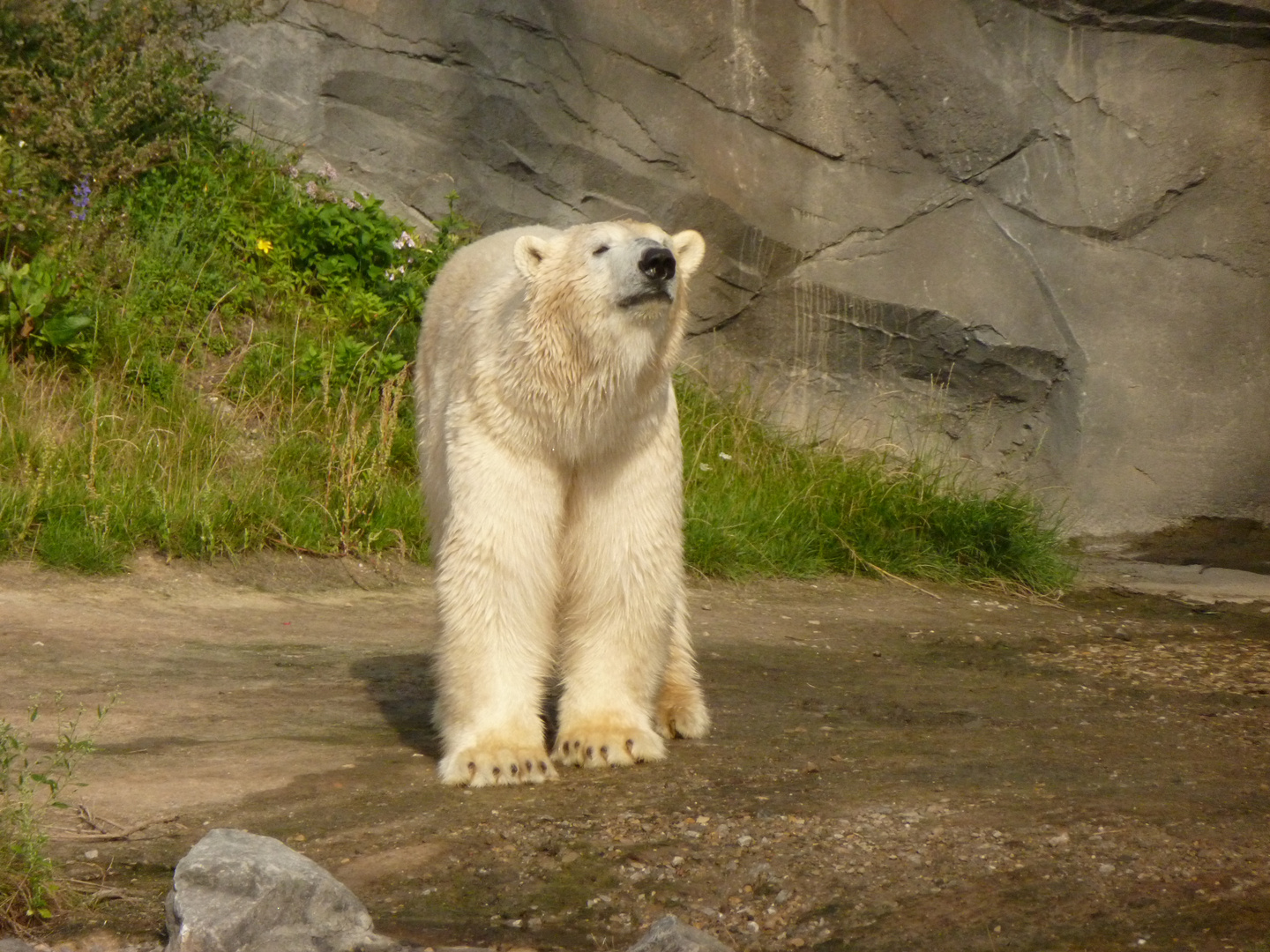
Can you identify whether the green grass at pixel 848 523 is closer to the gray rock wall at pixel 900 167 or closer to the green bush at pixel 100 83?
the gray rock wall at pixel 900 167

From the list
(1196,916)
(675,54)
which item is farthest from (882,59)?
(1196,916)

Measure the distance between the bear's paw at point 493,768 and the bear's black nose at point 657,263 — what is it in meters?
1.22

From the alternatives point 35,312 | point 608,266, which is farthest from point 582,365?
point 35,312

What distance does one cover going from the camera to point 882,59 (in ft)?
26.9

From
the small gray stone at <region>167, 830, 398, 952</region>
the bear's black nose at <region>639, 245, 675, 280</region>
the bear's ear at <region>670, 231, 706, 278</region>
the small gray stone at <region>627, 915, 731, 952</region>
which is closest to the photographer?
the small gray stone at <region>627, 915, 731, 952</region>

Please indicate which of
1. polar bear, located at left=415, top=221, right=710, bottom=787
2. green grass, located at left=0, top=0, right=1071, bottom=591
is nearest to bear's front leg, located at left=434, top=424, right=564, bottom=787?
polar bear, located at left=415, top=221, right=710, bottom=787

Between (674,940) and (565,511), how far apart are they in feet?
5.21

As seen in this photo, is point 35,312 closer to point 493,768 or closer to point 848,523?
point 848,523

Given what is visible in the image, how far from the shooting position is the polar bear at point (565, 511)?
3.58 metres

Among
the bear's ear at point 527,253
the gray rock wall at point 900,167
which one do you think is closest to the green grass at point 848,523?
the gray rock wall at point 900,167

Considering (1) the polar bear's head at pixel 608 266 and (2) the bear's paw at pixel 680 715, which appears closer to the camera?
(1) the polar bear's head at pixel 608 266

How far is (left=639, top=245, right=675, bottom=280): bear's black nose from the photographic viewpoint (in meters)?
3.48

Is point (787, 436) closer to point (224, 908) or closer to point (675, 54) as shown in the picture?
point (675, 54)

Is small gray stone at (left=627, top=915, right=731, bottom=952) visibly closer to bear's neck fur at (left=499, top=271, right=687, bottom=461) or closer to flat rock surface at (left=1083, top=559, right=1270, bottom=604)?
bear's neck fur at (left=499, top=271, right=687, bottom=461)
